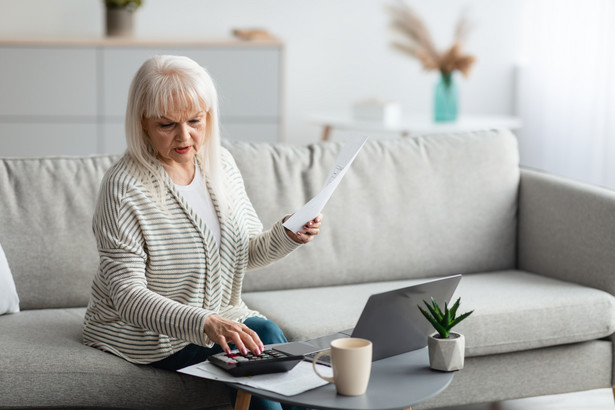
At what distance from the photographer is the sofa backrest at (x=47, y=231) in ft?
7.46

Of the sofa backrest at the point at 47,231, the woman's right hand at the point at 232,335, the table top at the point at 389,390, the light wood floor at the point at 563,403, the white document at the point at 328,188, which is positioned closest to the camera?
the table top at the point at 389,390

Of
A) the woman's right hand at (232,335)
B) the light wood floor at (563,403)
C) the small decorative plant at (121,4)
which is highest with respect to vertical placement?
the small decorative plant at (121,4)

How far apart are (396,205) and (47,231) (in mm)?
1049

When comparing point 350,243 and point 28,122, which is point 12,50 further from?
point 350,243

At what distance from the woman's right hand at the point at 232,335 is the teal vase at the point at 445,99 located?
2.74 meters

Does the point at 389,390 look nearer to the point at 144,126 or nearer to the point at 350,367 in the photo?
the point at 350,367

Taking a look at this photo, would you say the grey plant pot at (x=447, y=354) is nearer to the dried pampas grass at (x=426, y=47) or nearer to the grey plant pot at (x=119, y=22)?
the dried pampas grass at (x=426, y=47)

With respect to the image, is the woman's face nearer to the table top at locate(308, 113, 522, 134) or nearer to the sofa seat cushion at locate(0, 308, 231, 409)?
the sofa seat cushion at locate(0, 308, 231, 409)

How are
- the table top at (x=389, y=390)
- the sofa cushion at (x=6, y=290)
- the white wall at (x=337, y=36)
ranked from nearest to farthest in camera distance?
the table top at (x=389, y=390) < the sofa cushion at (x=6, y=290) < the white wall at (x=337, y=36)

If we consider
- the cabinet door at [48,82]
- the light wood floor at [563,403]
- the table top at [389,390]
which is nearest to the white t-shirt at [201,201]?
the table top at [389,390]

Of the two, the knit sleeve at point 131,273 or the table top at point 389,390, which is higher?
the knit sleeve at point 131,273

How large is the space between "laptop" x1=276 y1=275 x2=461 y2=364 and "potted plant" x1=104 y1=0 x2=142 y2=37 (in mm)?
3140

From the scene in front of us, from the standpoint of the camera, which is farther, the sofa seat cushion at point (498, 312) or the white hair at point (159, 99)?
the sofa seat cushion at point (498, 312)

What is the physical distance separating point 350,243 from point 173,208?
2.72 feet
